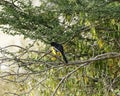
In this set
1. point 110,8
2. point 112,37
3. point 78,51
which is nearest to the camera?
point 110,8

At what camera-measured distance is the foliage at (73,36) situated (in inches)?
132

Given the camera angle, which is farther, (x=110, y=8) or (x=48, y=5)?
(x=48, y=5)

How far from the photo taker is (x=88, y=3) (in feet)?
10.9

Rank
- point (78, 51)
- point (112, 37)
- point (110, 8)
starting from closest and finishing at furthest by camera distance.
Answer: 1. point (110, 8)
2. point (112, 37)
3. point (78, 51)

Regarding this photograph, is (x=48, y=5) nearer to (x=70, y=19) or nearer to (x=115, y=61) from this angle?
(x=70, y=19)

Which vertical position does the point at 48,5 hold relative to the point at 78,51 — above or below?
above

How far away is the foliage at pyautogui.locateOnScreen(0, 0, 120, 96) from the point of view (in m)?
A: 3.36

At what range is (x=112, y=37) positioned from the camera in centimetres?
378

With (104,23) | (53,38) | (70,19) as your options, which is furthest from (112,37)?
(53,38)

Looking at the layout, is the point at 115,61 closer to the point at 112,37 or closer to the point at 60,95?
the point at 112,37

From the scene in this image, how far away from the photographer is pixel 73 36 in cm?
354

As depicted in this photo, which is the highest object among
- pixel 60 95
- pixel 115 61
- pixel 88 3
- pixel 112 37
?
pixel 88 3

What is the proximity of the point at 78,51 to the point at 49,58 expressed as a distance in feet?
1.15

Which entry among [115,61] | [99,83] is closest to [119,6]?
[115,61]
